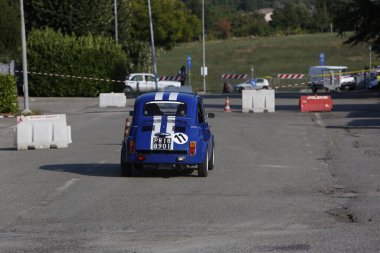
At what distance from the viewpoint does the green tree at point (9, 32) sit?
61688 mm

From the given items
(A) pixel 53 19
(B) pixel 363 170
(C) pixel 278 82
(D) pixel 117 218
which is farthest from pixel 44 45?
(D) pixel 117 218

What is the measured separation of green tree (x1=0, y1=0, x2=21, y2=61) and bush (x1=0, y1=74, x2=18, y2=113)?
72.2ft

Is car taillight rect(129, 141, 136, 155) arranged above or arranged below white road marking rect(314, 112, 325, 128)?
above

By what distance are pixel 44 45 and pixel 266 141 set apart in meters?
35.6

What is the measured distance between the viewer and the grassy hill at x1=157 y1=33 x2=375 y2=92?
94000 mm

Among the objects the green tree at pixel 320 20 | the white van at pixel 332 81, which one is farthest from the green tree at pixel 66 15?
the green tree at pixel 320 20

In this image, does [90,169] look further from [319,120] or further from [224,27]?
[224,27]

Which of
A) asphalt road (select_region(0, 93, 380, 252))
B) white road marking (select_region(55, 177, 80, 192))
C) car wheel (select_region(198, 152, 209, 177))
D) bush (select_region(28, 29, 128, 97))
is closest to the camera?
asphalt road (select_region(0, 93, 380, 252))

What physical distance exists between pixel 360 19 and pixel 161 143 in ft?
128

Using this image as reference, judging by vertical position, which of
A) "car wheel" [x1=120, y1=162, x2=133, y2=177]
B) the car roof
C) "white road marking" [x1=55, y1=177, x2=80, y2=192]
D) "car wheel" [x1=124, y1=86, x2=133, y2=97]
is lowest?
"car wheel" [x1=124, y1=86, x2=133, y2=97]

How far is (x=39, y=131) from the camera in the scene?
23.2 meters

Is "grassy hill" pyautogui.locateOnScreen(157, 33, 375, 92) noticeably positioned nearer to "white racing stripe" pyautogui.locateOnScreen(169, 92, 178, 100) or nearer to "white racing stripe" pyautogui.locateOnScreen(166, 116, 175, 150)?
"white racing stripe" pyautogui.locateOnScreen(169, 92, 178, 100)

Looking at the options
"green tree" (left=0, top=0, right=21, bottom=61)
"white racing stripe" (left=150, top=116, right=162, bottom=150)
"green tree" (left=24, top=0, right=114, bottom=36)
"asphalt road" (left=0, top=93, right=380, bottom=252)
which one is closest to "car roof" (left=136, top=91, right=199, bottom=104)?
"white racing stripe" (left=150, top=116, right=162, bottom=150)

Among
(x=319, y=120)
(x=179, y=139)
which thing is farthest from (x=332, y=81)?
(x=179, y=139)
